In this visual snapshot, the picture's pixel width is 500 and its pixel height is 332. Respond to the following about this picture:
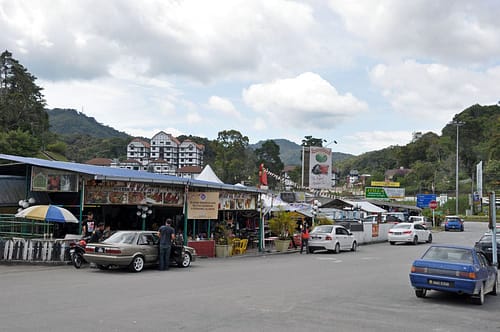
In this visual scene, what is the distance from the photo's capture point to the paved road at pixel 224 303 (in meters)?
9.23

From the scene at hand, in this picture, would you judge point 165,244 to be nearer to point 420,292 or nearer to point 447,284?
point 420,292

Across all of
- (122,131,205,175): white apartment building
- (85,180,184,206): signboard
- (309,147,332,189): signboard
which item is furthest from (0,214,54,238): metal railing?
(122,131,205,175): white apartment building

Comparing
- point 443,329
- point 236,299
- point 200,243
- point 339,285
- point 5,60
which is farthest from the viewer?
point 5,60

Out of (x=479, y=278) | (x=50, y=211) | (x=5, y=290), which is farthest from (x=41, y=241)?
(x=479, y=278)

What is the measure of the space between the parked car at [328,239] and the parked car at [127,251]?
37.7ft

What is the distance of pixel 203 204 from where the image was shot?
25.7 metres

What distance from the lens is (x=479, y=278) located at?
12297 millimetres

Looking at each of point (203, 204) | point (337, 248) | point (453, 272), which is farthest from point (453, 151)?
point (453, 272)

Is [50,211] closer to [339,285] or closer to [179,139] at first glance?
[339,285]

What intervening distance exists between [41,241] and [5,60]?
273 feet

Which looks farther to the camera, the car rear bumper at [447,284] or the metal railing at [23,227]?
the metal railing at [23,227]

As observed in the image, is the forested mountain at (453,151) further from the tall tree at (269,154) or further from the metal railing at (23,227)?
the metal railing at (23,227)

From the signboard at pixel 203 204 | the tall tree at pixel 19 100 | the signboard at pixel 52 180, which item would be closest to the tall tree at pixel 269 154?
the tall tree at pixel 19 100

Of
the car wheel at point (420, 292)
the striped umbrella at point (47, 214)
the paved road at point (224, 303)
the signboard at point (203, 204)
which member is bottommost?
the paved road at point (224, 303)
